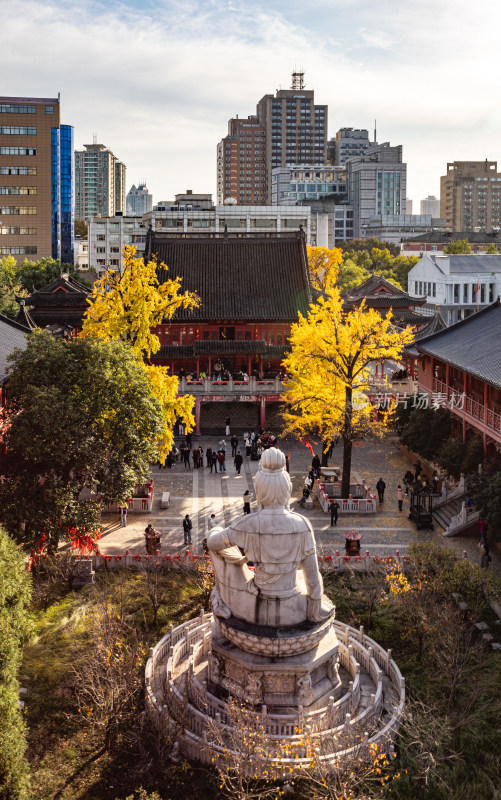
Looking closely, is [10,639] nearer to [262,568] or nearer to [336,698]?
[262,568]

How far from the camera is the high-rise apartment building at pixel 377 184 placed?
176m

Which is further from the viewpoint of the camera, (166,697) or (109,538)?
(109,538)

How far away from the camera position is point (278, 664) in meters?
16.1

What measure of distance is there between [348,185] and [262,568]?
177 meters

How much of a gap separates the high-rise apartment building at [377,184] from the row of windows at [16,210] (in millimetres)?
91923

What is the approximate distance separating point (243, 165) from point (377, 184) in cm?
3397

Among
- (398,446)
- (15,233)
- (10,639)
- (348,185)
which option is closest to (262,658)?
(10,639)

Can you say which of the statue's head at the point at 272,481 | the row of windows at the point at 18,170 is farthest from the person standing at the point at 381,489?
the row of windows at the point at 18,170

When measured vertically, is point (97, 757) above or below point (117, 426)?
below

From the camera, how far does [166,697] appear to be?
16.5 metres

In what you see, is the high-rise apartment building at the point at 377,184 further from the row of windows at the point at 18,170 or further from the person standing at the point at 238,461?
the person standing at the point at 238,461

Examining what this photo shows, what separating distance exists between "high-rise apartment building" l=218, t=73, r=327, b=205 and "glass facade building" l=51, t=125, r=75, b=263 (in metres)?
70.9

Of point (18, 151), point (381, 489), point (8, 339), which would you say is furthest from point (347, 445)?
point (18, 151)

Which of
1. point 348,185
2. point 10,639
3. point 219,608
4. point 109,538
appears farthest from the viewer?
point 348,185
